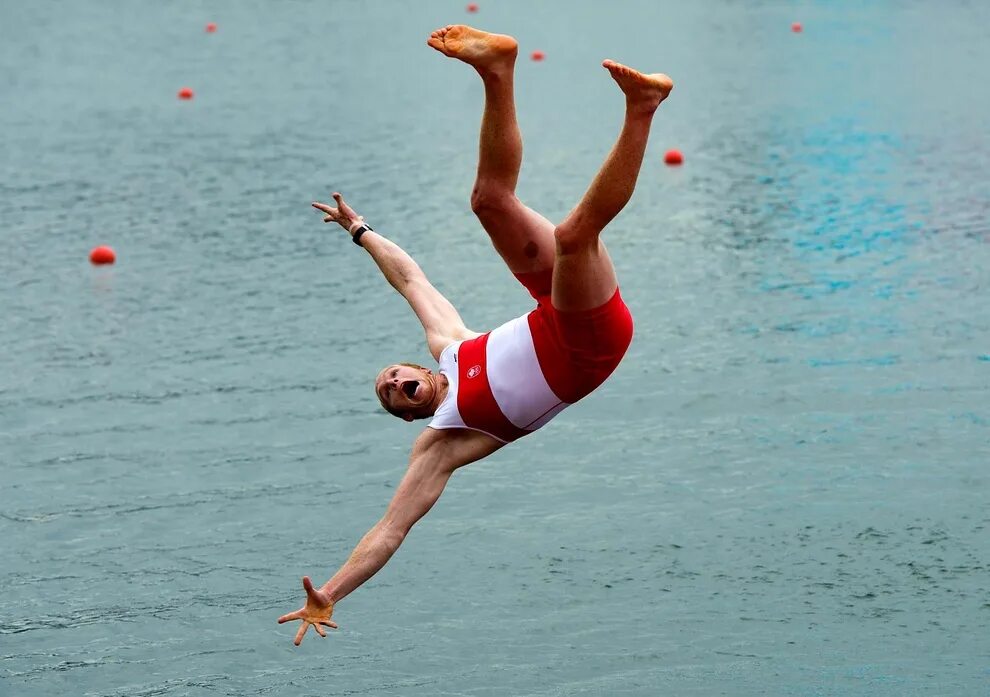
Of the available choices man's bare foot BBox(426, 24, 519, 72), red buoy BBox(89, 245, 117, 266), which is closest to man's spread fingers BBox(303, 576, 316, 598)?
man's bare foot BBox(426, 24, 519, 72)

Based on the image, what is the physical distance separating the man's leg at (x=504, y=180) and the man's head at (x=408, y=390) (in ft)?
2.64

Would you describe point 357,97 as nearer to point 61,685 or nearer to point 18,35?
point 18,35

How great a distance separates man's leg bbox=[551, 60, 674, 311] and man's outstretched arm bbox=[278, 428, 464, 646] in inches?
45.5

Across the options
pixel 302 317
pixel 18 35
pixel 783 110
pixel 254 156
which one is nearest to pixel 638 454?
pixel 302 317

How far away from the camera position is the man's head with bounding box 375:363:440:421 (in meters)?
7.82

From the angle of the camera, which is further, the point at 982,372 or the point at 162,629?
the point at 982,372

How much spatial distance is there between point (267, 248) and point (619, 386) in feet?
20.6

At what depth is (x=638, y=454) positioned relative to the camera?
508 inches

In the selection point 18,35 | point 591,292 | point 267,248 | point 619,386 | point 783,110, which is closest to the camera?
point 591,292

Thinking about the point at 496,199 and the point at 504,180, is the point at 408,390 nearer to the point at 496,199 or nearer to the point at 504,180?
the point at 496,199

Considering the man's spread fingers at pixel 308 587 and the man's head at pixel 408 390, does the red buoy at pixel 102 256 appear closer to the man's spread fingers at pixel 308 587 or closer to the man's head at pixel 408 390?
the man's head at pixel 408 390

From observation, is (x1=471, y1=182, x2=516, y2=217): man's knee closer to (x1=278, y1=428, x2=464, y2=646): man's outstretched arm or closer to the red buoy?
(x1=278, y1=428, x2=464, y2=646): man's outstretched arm

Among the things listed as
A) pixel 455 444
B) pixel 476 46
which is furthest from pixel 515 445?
pixel 476 46

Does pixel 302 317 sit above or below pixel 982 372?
below
